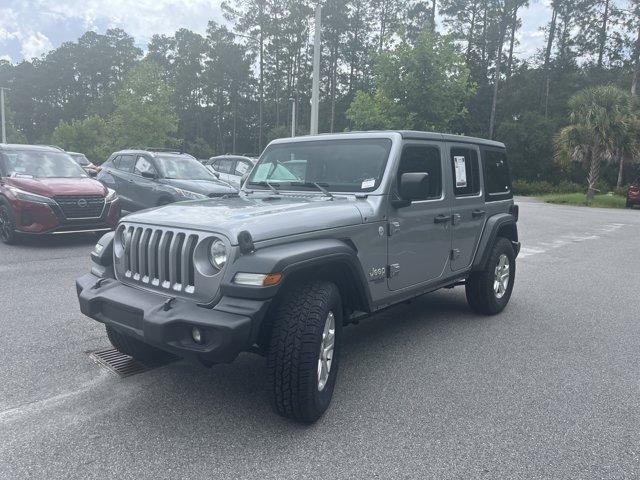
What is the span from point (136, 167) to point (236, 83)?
48.4 metres

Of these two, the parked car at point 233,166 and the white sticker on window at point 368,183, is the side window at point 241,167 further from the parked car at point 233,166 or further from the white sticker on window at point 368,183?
the white sticker on window at point 368,183

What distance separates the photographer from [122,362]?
431 cm

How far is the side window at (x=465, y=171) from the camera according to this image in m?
5.18

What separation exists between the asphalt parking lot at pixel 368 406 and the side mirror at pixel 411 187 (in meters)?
1.38

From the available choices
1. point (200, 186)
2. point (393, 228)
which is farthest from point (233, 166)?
point (393, 228)

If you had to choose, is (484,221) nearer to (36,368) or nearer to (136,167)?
(36,368)

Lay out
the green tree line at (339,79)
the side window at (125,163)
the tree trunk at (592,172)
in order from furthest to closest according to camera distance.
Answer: the green tree line at (339,79) < the tree trunk at (592,172) < the side window at (125,163)

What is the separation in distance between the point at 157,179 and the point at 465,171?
25.4 ft

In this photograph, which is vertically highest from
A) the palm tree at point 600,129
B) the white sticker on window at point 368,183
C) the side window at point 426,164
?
the palm tree at point 600,129

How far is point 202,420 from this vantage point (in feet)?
11.2

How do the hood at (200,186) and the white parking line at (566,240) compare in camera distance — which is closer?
the hood at (200,186)

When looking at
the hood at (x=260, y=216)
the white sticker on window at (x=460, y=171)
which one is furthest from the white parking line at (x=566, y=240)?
the hood at (x=260, y=216)

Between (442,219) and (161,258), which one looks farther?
(442,219)

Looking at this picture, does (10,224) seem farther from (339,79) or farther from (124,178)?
(339,79)
